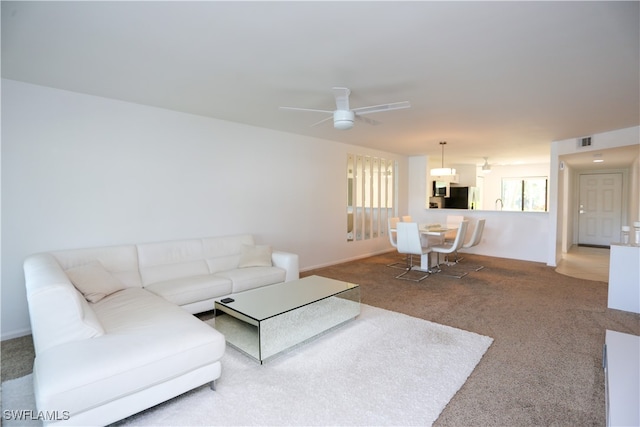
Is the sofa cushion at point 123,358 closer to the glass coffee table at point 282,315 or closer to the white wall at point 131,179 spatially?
the glass coffee table at point 282,315

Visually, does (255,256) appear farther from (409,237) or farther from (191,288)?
(409,237)

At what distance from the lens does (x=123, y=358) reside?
5.72 ft

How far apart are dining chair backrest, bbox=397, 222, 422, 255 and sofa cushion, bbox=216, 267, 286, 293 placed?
86.2 inches

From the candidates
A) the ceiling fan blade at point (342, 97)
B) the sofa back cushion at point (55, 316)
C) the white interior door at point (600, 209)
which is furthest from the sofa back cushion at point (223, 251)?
the white interior door at point (600, 209)

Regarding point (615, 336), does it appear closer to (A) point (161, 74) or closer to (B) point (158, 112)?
(A) point (161, 74)

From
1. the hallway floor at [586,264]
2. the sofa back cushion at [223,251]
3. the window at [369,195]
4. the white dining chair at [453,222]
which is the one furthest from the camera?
the white dining chair at [453,222]

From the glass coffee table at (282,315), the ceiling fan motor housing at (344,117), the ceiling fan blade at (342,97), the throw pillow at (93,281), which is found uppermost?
the ceiling fan blade at (342,97)

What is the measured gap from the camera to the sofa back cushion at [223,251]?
4.03 metres

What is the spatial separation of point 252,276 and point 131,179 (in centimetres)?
184

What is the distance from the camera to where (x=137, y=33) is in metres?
2.17

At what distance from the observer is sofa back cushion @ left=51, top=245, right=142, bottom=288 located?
3.07m

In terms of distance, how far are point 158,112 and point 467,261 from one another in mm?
6252

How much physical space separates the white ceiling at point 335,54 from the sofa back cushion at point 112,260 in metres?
1.68

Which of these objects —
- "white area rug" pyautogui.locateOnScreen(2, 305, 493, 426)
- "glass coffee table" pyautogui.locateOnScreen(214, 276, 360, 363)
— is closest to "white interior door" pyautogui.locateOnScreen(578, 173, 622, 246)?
"white area rug" pyautogui.locateOnScreen(2, 305, 493, 426)
